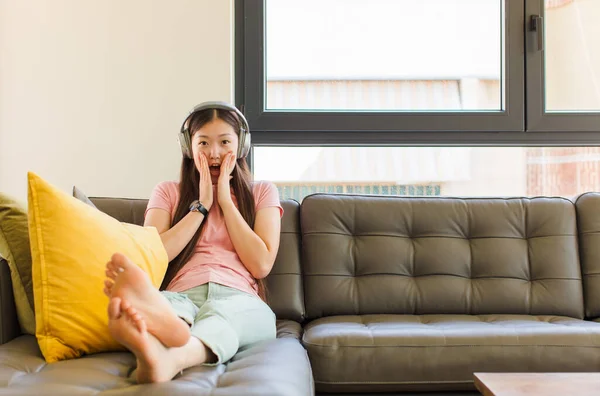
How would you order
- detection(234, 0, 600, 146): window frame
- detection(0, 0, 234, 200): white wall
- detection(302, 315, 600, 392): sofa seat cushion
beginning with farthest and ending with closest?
detection(234, 0, 600, 146): window frame → detection(0, 0, 234, 200): white wall → detection(302, 315, 600, 392): sofa seat cushion

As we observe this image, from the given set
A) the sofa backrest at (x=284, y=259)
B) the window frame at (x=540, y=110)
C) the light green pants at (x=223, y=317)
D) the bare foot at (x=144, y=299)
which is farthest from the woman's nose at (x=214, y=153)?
the window frame at (x=540, y=110)

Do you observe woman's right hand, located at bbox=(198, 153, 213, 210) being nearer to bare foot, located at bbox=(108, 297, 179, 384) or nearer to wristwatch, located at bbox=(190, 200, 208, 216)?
wristwatch, located at bbox=(190, 200, 208, 216)

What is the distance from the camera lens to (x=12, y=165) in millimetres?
2680

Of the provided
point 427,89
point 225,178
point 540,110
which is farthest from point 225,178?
point 540,110

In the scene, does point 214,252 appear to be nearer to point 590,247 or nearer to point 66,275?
point 66,275

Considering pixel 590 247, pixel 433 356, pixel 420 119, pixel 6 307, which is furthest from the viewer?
pixel 420 119

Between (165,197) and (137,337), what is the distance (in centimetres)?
104

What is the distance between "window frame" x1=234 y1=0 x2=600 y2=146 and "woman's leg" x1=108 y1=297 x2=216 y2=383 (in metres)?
1.66

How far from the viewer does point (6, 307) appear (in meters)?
1.59

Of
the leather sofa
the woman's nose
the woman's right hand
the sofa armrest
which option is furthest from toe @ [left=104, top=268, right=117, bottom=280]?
the woman's nose

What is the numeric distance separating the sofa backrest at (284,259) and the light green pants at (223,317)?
370 millimetres

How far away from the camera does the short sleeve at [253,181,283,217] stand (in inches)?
83.5

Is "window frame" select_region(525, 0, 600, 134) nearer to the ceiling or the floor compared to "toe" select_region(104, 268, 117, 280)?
nearer to the ceiling

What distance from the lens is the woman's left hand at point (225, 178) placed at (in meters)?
2.04
